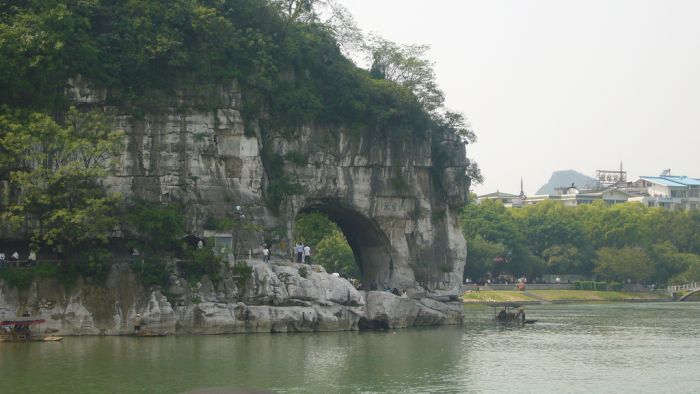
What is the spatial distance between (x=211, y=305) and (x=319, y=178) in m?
10.9

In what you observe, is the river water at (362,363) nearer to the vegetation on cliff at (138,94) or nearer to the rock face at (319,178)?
the vegetation on cliff at (138,94)

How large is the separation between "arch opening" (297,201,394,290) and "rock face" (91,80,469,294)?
8 centimetres

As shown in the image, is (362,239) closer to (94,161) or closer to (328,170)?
(328,170)

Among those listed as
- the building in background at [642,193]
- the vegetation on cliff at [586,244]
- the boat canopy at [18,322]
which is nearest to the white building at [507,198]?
the building in background at [642,193]

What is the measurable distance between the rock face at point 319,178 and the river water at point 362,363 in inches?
282

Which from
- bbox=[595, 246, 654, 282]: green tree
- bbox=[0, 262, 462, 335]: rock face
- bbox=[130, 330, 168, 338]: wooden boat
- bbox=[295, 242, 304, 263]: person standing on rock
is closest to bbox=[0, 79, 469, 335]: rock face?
bbox=[0, 262, 462, 335]: rock face

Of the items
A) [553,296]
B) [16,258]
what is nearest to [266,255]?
[16,258]

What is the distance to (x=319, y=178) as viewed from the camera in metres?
52.8

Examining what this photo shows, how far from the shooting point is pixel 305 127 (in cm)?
5222

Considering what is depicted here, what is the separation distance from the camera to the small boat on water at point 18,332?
39406 mm

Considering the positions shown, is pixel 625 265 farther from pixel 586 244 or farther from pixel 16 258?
pixel 16 258

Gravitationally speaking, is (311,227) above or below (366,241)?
above

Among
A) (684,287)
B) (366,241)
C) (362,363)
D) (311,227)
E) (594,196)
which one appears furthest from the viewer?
(594,196)

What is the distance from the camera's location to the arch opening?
55781mm
